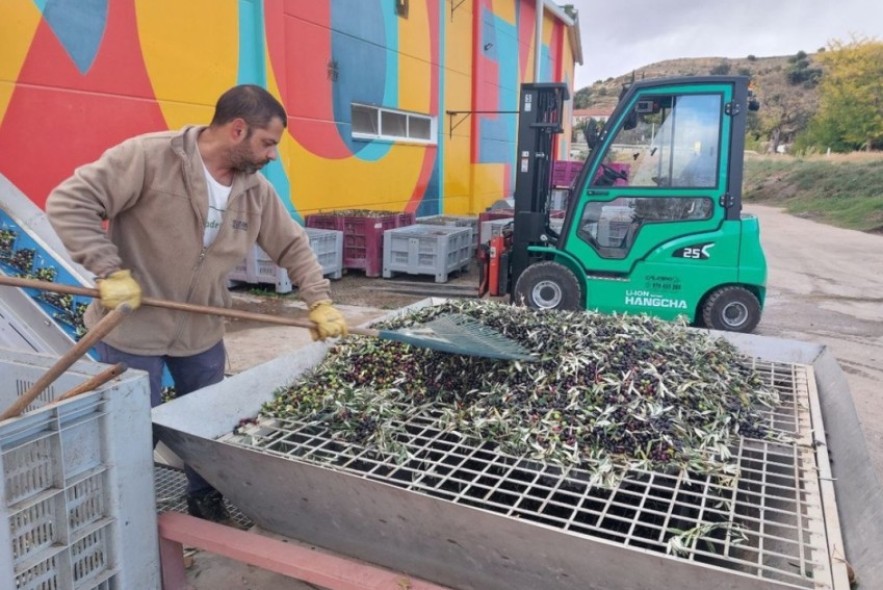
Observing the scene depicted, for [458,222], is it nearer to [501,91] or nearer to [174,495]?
[501,91]

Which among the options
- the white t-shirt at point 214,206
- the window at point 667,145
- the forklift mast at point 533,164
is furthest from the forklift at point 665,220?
the white t-shirt at point 214,206

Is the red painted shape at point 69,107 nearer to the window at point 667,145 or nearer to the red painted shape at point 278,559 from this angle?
the red painted shape at point 278,559

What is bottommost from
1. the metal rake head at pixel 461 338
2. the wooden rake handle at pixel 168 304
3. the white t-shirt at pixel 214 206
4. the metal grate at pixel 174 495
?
the metal grate at pixel 174 495

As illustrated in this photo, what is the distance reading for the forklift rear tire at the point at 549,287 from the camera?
6609 millimetres

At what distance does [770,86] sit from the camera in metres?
77.0

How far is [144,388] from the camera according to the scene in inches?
81.4

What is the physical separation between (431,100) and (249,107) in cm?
1074

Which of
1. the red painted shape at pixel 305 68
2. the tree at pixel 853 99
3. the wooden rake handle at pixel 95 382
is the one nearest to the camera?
the wooden rake handle at pixel 95 382

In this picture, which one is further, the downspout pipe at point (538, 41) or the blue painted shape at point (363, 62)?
the downspout pipe at point (538, 41)

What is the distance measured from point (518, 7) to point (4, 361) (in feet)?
55.2

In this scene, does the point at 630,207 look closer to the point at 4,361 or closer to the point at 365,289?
the point at 365,289

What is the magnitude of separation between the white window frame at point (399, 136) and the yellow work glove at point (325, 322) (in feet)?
25.7

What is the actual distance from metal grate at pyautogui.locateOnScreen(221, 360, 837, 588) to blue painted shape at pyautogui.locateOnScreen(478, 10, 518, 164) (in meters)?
13.3

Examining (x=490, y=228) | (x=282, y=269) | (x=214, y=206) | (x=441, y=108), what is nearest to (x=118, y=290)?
(x=214, y=206)
